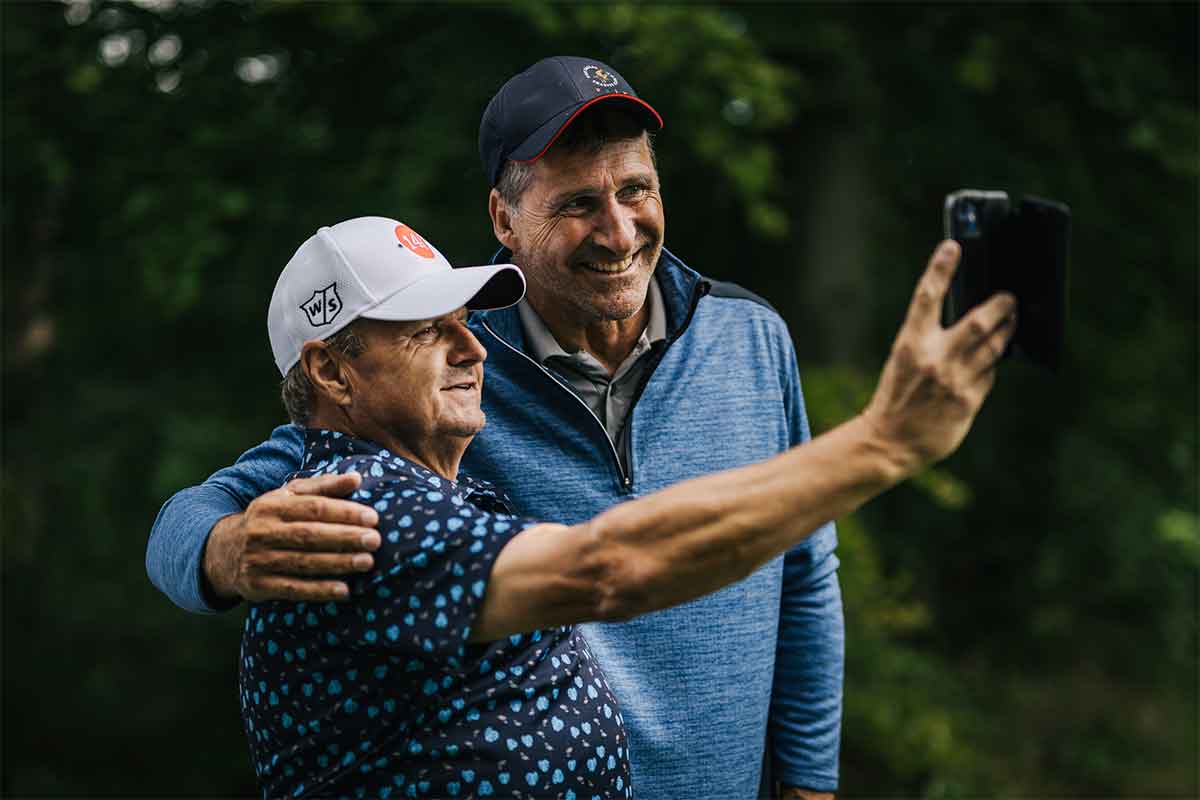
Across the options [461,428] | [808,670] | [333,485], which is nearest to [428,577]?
[333,485]

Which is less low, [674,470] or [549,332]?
[549,332]

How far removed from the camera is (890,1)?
5.94m

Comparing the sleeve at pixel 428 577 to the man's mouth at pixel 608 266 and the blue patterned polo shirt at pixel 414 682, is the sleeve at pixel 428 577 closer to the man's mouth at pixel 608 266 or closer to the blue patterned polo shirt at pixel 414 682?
the blue patterned polo shirt at pixel 414 682

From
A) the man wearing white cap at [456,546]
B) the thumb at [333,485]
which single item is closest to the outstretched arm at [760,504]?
the man wearing white cap at [456,546]

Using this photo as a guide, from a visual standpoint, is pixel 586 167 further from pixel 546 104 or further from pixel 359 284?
pixel 359 284

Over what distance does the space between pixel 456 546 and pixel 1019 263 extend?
0.77 metres

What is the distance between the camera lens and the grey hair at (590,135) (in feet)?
7.14

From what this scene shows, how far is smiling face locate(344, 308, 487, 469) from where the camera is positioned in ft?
5.73

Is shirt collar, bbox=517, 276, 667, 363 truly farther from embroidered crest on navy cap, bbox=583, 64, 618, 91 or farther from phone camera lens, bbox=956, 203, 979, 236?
phone camera lens, bbox=956, 203, 979, 236

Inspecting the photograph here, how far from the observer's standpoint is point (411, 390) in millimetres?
1746

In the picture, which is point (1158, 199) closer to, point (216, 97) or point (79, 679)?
point (216, 97)

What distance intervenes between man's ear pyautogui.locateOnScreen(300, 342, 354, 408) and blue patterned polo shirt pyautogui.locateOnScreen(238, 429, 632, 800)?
0.20 ft

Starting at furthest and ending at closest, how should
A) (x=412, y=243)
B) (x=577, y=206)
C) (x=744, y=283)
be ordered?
(x=744, y=283) → (x=577, y=206) → (x=412, y=243)

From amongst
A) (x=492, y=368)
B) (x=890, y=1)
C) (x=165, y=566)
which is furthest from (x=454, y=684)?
(x=890, y=1)
